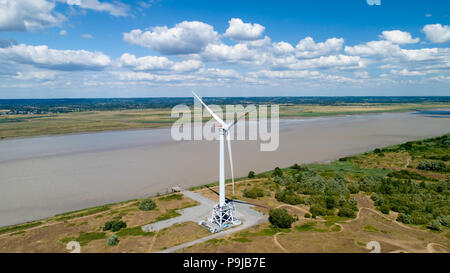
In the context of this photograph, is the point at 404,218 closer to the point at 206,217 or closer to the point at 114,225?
the point at 206,217

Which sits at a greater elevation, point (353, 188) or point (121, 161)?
point (121, 161)

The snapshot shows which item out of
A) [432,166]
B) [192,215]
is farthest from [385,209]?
[432,166]

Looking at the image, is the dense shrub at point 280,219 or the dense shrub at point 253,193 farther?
the dense shrub at point 253,193

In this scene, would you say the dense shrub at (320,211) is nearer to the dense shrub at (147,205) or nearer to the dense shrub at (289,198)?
the dense shrub at (289,198)

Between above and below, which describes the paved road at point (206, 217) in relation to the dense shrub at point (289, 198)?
below

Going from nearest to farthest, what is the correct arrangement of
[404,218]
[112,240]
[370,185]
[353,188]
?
1. [112,240]
2. [404,218]
3. [353,188]
4. [370,185]

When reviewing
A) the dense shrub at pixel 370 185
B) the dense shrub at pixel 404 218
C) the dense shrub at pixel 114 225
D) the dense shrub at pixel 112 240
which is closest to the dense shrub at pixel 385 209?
the dense shrub at pixel 404 218

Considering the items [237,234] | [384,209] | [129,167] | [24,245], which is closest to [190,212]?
[237,234]
